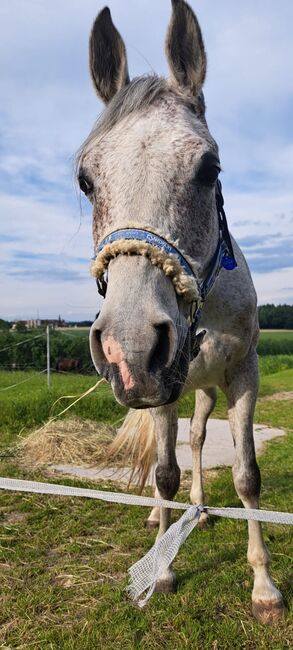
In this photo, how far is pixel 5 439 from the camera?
7.45 meters

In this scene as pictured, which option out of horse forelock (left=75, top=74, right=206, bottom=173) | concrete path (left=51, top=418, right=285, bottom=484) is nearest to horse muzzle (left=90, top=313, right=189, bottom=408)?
horse forelock (left=75, top=74, right=206, bottom=173)

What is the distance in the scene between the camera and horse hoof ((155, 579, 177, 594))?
2.99 meters

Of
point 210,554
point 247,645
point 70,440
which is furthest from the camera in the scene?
point 70,440

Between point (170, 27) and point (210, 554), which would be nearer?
point (170, 27)

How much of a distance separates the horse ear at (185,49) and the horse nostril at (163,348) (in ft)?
4.39

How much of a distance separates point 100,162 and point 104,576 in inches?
101

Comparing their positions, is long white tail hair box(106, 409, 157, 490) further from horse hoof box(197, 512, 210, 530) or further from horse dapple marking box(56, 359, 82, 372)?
horse dapple marking box(56, 359, 82, 372)

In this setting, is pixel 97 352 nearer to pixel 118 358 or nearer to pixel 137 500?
pixel 118 358

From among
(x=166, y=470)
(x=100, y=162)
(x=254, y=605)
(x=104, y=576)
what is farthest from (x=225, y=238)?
(x=104, y=576)

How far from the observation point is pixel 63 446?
6.35 meters

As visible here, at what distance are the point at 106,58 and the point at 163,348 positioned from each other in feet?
5.36

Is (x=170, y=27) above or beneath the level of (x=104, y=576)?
above

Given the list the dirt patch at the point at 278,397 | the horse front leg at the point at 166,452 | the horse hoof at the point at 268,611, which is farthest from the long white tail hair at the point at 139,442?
the dirt patch at the point at 278,397

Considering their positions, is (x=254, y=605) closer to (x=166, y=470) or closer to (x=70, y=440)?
(x=166, y=470)
